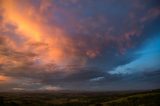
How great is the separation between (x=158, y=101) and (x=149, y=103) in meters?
9.16

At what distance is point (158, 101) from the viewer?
650ft

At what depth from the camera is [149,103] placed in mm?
197000
